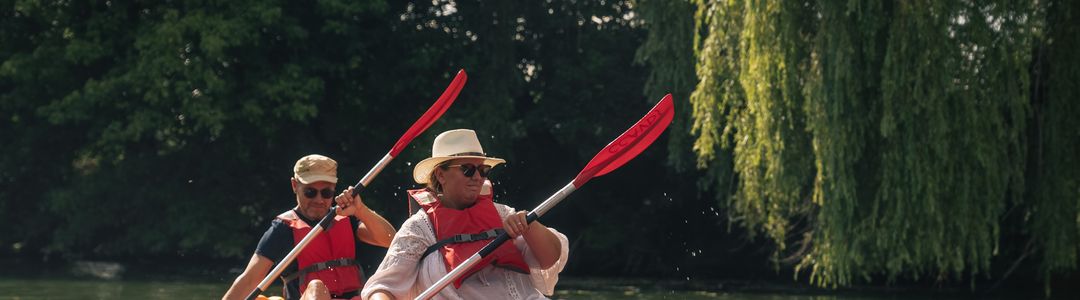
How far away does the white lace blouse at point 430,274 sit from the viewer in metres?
5.63

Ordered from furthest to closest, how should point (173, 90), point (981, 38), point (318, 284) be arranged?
point (173, 90) → point (981, 38) → point (318, 284)

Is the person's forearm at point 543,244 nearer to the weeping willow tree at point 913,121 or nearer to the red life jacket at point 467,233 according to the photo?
the red life jacket at point 467,233

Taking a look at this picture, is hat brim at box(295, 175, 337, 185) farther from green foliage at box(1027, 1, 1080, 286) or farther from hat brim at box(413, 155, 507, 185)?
green foliage at box(1027, 1, 1080, 286)

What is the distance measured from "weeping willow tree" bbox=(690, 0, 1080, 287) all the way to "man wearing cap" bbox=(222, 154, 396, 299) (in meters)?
7.06

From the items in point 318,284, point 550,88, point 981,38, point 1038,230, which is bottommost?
point 318,284

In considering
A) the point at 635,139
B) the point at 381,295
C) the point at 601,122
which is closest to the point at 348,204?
the point at 635,139

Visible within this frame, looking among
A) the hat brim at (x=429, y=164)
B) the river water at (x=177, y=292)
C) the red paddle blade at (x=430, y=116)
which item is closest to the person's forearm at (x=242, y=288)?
the red paddle blade at (x=430, y=116)

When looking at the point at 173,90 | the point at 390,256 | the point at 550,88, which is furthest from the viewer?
the point at 550,88

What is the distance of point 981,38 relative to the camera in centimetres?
1359

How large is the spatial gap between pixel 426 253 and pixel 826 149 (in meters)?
9.09

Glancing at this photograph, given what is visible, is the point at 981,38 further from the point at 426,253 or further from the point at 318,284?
the point at 426,253

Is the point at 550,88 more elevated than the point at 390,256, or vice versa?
the point at 550,88

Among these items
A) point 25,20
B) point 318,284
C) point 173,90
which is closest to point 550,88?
point 173,90

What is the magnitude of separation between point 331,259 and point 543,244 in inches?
96.7
